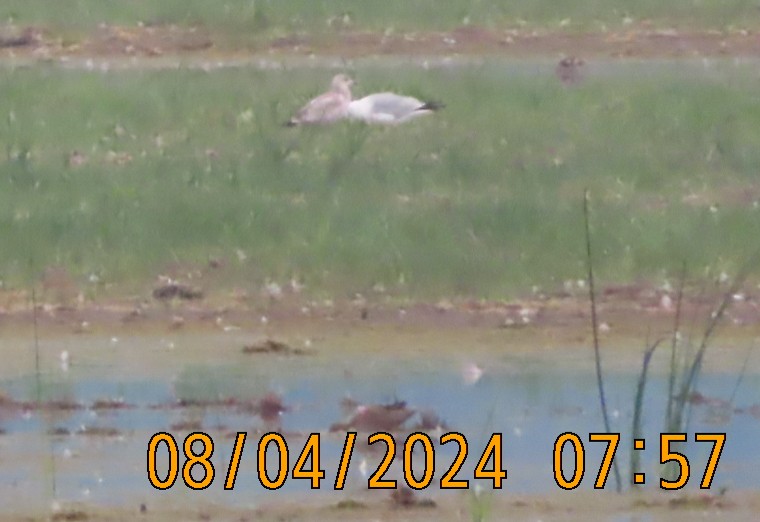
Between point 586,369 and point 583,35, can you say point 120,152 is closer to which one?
point 586,369

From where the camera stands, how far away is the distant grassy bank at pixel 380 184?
10242 millimetres

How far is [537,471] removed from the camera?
23.0 ft

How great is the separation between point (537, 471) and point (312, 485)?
29.1 inches

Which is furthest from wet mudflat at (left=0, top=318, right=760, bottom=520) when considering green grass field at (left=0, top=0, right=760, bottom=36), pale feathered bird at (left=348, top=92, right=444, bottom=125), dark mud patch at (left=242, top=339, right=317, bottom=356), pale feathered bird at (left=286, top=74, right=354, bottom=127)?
green grass field at (left=0, top=0, right=760, bottom=36)

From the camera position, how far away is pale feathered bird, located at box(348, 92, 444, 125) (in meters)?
12.9

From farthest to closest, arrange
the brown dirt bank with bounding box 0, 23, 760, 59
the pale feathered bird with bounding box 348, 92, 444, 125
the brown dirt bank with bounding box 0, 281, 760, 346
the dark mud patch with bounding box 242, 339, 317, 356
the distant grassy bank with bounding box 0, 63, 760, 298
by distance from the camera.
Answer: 1. the brown dirt bank with bounding box 0, 23, 760, 59
2. the pale feathered bird with bounding box 348, 92, 444, 125
3. the distant grassy bank with bounding box 0, 63, 760, 298
4. the brown dirt bank with bounding box 0, 281, 760, 346
5. the dark mud patch with bounding box 242, 339, 317, 356

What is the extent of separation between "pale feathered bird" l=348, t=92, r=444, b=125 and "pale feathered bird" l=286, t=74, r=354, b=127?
0.06m

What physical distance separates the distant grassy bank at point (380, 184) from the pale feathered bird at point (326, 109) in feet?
0.40

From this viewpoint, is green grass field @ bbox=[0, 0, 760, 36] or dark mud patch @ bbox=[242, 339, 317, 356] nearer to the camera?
dark mud patch @ bbox=[242, 339, 317, 356]

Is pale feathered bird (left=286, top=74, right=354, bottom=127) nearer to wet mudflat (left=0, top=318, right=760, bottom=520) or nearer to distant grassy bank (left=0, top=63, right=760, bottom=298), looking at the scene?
distant grassy bank (left=0, top=63, right=760, bottom=298)
